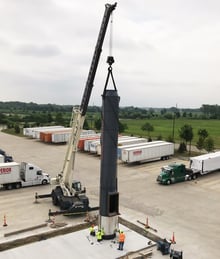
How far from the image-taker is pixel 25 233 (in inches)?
842

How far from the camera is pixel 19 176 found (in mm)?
32500

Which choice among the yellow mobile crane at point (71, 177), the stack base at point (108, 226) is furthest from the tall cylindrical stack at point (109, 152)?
the yellow mobile crane at point (71, 177)

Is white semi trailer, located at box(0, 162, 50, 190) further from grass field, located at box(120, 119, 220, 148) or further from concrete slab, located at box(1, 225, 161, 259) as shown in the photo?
grass field, located at box(120, 119, 220, 148)

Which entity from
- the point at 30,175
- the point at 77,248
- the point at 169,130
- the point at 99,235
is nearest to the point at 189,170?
the point at 30,175

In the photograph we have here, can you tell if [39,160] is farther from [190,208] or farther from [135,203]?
[190,208]

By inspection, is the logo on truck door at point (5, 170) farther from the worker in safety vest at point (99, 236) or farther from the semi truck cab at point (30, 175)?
the worker in safety vest at point (99, 236)

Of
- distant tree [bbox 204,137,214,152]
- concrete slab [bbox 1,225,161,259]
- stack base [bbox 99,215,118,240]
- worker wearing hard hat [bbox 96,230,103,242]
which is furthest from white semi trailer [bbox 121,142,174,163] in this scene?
worker wearing hard hat [bbox 96,230,103,242]

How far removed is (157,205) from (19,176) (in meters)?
14.3

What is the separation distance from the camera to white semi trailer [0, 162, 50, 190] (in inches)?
1248

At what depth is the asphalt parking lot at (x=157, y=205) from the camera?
21484mm

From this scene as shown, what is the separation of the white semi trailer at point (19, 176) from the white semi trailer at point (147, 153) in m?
13.4

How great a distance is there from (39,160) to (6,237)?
27753 millimetres

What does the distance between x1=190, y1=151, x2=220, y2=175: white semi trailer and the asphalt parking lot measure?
0.92 meters

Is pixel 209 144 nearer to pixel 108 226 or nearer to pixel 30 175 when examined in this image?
pixel 30 175
